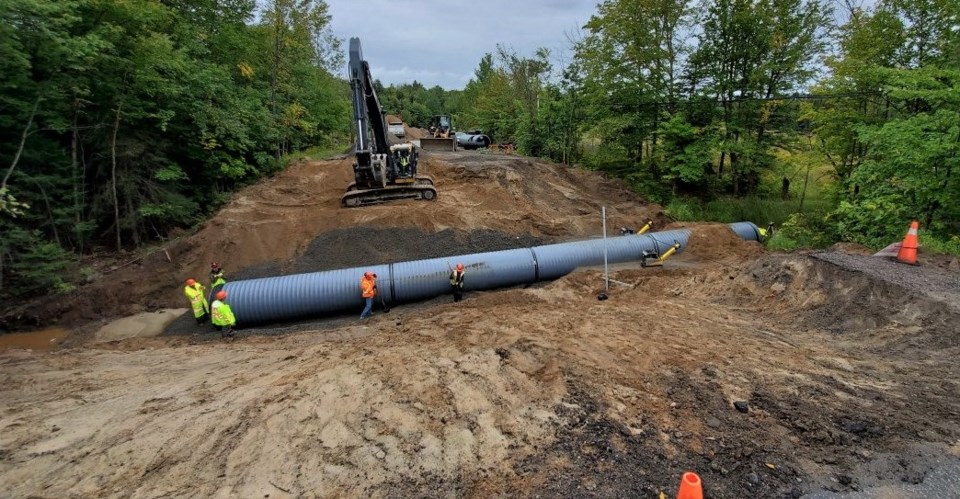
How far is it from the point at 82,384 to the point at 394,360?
4982 mm

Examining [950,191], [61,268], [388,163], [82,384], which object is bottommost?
[82,384]

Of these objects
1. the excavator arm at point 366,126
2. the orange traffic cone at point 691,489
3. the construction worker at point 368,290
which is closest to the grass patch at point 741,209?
the excavator arm at point 366,126

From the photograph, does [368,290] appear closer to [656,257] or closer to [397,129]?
[656,257]

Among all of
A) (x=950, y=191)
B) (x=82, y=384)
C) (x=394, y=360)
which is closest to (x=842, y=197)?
(x=950, y=191)

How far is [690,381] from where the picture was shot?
5.34 metres

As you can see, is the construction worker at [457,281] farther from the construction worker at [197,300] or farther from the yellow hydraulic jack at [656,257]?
the construction worker at [197,300]

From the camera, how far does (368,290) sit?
10.1 m

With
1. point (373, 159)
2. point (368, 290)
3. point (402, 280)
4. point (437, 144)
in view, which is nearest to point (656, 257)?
point (402, 280)

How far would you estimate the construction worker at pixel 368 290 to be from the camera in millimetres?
10062

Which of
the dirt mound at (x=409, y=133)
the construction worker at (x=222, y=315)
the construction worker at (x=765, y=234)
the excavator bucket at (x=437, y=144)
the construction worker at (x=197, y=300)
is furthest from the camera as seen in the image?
the dirt mound at (x=409, y=133)

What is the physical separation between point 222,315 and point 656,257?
11.3 meters

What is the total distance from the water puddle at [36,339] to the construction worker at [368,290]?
21.9ft

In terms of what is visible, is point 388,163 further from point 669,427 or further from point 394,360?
point 669,427

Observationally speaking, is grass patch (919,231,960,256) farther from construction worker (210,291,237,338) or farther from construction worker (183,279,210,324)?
construction worker (183,279,210,324)
